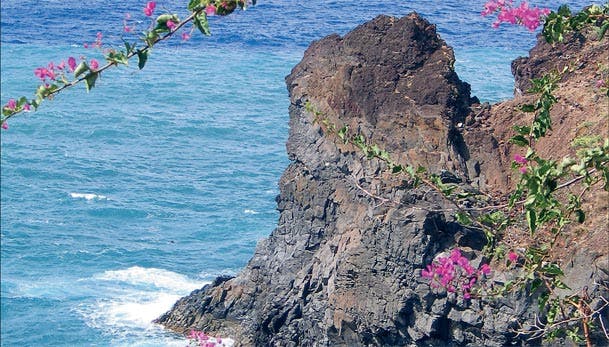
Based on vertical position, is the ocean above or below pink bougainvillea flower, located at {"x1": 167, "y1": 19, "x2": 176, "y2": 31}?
below

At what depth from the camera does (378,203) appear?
1662cm

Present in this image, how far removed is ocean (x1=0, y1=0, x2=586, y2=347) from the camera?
86.8 feet

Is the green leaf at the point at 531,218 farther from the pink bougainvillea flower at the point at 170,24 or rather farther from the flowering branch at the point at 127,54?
the pink bougainvillea flower at the point at 170,24

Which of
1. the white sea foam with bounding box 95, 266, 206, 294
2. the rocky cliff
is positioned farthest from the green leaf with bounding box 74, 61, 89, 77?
the white sea foam with bounding box 95, 266, 206, 294

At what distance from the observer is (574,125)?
15.5 metres

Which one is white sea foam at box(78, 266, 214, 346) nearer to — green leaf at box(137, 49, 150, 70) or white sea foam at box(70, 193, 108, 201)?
white sea foam at box(70, 193, 108, 201)

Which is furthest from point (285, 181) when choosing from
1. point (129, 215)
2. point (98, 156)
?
point (98, 156)

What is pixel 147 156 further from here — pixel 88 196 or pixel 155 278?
pixel 155 278

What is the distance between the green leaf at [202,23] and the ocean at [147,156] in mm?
15764

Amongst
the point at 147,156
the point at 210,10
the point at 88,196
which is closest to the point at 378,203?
the point at 210,10

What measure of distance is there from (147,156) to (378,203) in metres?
22.9

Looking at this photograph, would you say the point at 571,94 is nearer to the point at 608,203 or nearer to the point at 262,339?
the point at 608,203

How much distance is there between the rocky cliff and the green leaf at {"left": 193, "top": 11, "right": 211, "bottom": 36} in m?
9.69

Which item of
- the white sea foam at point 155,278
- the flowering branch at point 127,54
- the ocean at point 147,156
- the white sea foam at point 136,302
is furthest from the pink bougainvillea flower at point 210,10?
the white sea foam at point 155,278
